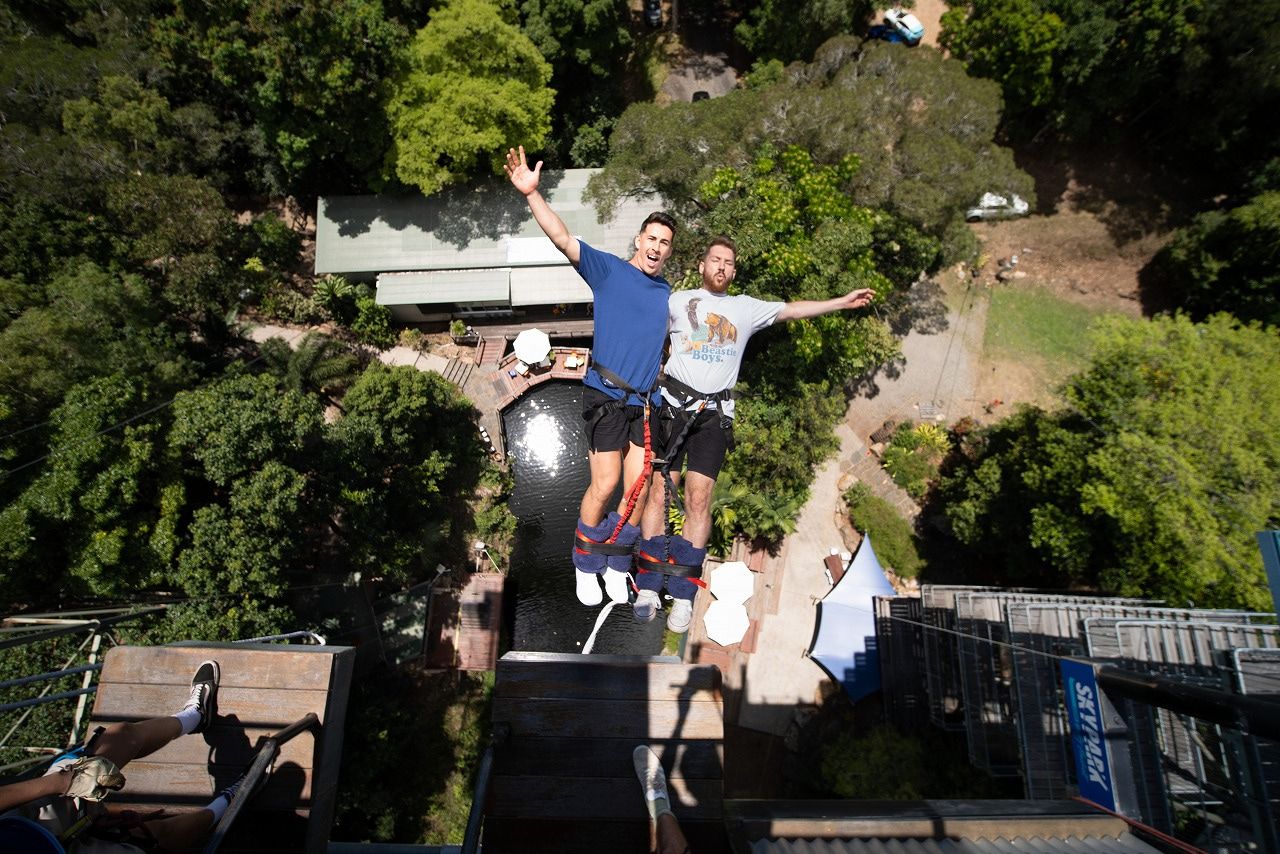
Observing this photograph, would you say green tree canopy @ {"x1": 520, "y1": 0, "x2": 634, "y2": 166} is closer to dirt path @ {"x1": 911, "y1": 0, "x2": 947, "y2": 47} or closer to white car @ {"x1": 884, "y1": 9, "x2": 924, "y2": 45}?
white car @ {"x1": 884, "y1": 9, "x2": 924, "y2": 45}

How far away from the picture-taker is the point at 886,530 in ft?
42.0

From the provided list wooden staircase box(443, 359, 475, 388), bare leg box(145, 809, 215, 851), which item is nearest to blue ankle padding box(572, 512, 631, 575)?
bare leg box(145, 809, 215, 851)

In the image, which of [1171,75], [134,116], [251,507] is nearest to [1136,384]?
[1171,75]

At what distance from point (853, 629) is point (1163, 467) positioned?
5900 millimetres

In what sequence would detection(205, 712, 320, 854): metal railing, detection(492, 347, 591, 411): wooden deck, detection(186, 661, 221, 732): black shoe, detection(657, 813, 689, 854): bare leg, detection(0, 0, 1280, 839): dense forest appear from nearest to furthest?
1. detection(657, 813, 689, 854): bare leg
2. detection(205, 712, 320, 854): metal railing
3. detection(186, 661, 221, 732): black shoe
4. detection(0, 0, 1280, 839): dense forest
5. detection(492, 347, 591, 411): wooden deck

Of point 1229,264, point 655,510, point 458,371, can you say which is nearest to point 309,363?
point 458,371

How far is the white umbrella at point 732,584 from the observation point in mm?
11906

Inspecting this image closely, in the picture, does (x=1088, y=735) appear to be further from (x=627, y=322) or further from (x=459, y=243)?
(x=459, y=243)

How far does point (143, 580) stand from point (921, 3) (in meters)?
23.6

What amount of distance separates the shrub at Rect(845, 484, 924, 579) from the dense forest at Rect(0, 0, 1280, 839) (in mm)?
882

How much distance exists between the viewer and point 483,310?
49.2 ft

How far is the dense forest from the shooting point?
8.68 meters

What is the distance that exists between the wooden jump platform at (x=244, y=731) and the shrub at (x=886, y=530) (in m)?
11.2

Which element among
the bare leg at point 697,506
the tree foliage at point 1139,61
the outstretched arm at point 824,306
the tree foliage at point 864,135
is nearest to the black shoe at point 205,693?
the bare leg at point 697,506
